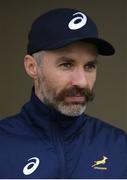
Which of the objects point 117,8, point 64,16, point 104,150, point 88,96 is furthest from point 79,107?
point 117,8

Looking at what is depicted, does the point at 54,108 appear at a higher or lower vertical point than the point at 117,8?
lower

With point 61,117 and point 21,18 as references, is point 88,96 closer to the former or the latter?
point 61,117

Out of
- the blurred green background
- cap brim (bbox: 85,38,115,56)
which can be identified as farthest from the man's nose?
the blurred green background

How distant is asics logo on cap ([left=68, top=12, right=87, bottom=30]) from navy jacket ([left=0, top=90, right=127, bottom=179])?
0.25 metres

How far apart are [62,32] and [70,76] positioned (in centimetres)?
13

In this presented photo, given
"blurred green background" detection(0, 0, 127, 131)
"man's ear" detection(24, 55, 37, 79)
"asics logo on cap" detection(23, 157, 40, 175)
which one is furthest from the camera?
"blurred green background" detection(0, 0, 127, 131)

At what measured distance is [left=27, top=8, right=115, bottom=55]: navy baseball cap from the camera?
1.57m

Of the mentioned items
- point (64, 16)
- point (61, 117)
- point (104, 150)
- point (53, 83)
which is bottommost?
point (104, 150)

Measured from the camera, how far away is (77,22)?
5.25 feet

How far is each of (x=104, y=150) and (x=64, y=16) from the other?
0.41 meters

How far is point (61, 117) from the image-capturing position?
1.61 m

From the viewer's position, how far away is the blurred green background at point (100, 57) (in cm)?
336

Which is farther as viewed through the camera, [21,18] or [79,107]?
[21,18]

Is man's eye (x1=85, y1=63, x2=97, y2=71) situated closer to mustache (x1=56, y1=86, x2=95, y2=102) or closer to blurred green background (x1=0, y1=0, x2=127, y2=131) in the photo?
mustache (x1=56, y1=86, x2=95, y2=102)
